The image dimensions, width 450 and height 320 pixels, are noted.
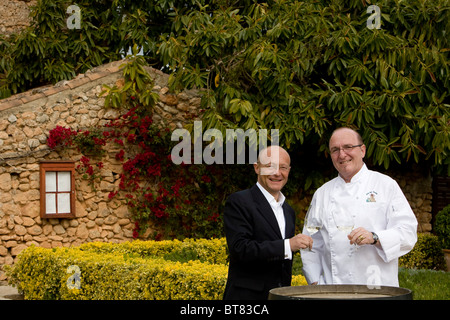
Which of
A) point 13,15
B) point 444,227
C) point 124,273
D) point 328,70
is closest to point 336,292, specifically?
point 124,273

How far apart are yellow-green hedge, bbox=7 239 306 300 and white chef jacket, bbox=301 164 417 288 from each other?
2.13 m

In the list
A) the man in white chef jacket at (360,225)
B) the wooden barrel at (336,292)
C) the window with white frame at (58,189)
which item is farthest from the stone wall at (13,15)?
the wooden barrel at (336,292)

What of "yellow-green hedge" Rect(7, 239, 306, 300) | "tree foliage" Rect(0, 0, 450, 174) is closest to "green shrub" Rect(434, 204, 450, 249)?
"tree foliage" Rect(0, 0, 450, 174)

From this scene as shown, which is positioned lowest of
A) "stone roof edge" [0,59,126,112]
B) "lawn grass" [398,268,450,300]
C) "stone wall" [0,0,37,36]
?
"lawn grass" [398,268,450,300]

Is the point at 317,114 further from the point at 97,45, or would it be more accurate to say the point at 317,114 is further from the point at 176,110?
the point at 97,45

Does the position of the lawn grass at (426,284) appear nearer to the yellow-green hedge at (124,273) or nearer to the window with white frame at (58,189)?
the yellow-green hedge at (124,273)

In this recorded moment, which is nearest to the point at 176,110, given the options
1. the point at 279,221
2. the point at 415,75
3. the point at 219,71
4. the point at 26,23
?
the point at 219,71

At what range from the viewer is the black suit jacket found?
3469mm

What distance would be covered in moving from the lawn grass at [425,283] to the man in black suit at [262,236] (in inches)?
149

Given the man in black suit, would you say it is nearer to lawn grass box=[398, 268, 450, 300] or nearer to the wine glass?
the wine glass

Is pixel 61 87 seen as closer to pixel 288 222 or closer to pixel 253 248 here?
pixel 288 222

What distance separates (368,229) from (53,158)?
25.7 feet

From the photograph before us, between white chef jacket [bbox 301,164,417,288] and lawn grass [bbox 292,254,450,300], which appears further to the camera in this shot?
lawn grass [bbox 292,254,450,300]

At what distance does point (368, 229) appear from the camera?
3576mm
